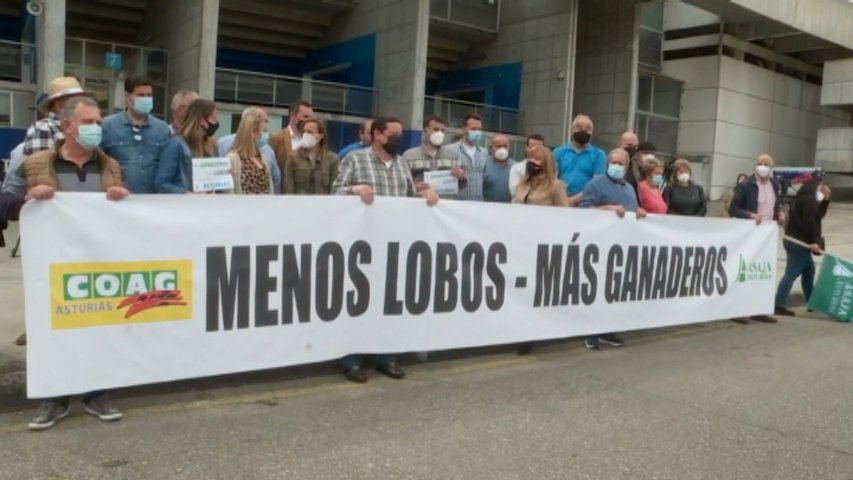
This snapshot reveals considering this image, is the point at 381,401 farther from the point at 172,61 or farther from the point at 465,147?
the point at 172,61

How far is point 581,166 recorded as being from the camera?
24.9 feet

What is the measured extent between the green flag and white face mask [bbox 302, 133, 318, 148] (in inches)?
247

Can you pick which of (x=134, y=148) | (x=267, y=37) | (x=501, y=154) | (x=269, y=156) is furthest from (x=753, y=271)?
(x=267, y=37)

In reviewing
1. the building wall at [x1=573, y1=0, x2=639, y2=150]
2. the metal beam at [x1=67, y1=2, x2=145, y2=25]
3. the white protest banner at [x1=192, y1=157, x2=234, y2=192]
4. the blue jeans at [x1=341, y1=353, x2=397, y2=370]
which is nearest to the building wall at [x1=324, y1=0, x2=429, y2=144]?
the metal beam at [x1=67, y1=2, x2=145, y2=25]

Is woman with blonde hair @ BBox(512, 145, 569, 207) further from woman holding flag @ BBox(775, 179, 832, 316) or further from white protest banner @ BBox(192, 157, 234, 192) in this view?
woman holding flag @ BBox(775, 179, 832, 316)

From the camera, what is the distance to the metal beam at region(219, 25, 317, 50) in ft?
82.8

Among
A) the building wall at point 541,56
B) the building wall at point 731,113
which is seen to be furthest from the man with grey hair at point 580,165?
the building wall at point 731,113

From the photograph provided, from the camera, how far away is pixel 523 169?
6.96m

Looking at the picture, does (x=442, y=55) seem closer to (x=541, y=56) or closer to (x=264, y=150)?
(x=541, y=56)

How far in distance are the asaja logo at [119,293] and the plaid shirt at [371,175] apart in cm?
141

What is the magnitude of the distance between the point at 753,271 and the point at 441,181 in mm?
4144

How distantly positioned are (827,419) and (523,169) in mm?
3275

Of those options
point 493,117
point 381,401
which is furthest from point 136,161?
point 493,117

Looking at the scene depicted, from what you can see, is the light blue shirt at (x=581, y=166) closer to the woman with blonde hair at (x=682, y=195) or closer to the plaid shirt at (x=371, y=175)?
the woman with blonde hair at (x=682, y=195)
